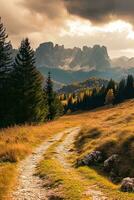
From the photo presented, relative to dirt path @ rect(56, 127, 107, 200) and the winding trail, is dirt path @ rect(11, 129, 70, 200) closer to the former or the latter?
the winding trail

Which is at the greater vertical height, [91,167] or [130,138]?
[130,138]

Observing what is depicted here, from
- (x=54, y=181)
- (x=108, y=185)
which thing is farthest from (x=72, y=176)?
(x=108, y=185)

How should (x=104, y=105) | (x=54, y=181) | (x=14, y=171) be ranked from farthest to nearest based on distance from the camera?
(x=104, y=105)
(x=14, y=171)
(x=54, y=181)

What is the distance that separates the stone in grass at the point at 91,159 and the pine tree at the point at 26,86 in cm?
3287

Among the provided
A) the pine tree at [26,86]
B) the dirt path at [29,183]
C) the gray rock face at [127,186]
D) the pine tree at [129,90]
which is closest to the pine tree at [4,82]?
the pine tree at [26,86]

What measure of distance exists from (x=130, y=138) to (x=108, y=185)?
8.91 meters

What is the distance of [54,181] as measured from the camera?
740 inches

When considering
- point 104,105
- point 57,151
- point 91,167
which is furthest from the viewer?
point 104,105

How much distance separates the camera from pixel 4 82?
58219 millimetres

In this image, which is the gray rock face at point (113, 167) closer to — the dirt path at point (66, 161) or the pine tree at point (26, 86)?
the dirt path at point (66, 161)

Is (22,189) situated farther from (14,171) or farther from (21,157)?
(21,157)

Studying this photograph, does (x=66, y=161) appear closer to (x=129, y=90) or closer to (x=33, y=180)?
(x=33, y=180)

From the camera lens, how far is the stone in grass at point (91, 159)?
23.8 metres

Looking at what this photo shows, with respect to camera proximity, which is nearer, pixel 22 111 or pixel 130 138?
pixel 130 138
